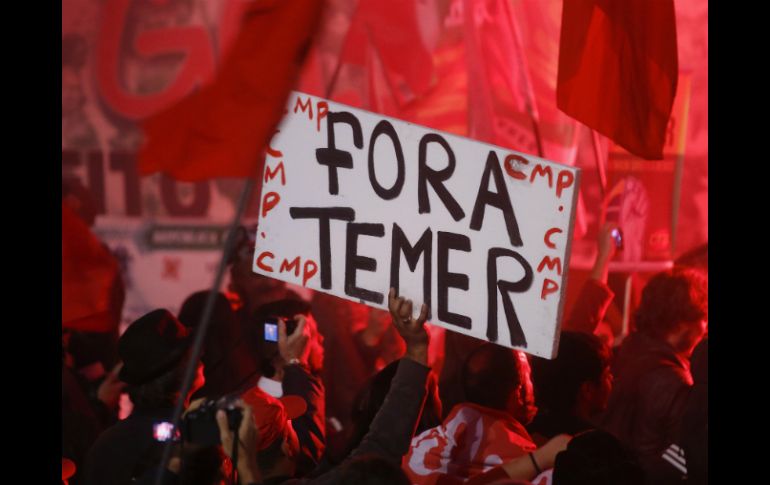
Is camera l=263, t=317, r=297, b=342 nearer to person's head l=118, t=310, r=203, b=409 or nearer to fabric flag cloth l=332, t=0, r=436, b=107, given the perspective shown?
person's head l=118, t=310, r=203, b=409

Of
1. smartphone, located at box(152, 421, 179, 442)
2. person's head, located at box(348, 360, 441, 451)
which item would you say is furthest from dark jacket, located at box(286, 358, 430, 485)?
smartphone, located at box(152, 421, 179, 442)

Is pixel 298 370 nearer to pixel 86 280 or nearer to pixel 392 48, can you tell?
pixel 86 280

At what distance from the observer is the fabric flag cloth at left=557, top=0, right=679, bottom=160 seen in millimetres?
2596

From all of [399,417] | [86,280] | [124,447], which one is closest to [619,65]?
[399,417]

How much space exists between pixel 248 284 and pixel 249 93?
1.46 meters

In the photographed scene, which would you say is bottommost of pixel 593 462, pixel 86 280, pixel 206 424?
pixel 593 462

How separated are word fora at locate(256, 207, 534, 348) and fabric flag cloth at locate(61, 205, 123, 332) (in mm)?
1153

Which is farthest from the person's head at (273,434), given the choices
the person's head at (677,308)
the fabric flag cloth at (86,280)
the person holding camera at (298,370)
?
the person's head at (677,308)

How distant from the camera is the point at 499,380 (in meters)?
3.03

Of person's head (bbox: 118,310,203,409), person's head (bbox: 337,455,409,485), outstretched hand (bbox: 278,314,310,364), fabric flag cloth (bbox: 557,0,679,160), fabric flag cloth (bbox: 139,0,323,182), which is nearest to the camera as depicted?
person's head (bbox: 337,455,409,485)

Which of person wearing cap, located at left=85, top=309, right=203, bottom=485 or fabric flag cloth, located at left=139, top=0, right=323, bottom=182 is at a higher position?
fabric flag cloth, located at left=139, top=0, right=323, bottom=182

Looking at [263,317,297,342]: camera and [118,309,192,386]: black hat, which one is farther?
[263,317,297,342]: camera

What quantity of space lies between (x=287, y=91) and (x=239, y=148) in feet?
0.63
